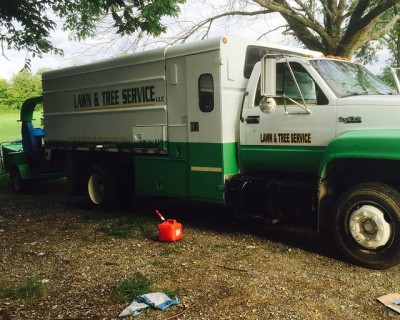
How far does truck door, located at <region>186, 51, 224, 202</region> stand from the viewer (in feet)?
20.6

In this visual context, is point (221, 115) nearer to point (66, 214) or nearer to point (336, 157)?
point (336, 157)

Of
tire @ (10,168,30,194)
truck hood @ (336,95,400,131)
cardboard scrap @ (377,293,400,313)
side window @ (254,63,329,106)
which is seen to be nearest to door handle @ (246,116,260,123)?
side window @ (254,63,329,106)

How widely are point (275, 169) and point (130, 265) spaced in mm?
2384

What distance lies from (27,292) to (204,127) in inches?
129

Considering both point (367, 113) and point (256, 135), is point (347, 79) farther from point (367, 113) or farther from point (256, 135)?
point (256, 135)

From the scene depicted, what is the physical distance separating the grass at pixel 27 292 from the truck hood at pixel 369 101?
4025mm

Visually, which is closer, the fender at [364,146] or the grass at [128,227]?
the fender at [364,146]

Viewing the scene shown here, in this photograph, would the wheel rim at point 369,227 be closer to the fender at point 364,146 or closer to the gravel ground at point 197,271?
the gravel ground at point 197,271

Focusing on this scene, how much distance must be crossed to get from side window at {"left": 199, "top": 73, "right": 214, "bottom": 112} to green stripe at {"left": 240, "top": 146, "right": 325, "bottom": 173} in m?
0.80

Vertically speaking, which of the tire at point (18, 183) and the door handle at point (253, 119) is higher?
the door handle at point (253, 119)

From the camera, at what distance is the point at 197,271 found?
201 inches

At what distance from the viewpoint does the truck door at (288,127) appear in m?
5.51

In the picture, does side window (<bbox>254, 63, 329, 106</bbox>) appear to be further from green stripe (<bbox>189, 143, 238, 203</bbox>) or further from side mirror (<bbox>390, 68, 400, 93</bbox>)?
side mirror (<bbox>390, 68, 400, 93</bbox>)

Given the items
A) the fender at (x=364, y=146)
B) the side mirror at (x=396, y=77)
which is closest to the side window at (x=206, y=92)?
the fender at (x=364, y=146)
